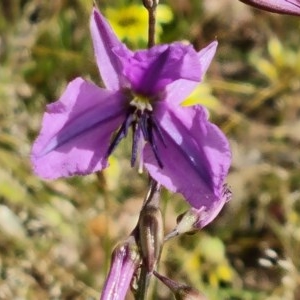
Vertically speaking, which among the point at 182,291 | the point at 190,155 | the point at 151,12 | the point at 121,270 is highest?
the point at 151,12

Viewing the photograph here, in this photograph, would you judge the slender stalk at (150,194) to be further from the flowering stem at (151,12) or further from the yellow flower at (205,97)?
the yellow flower at (205,97)

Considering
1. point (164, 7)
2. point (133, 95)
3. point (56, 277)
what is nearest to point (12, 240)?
point (56, 277)

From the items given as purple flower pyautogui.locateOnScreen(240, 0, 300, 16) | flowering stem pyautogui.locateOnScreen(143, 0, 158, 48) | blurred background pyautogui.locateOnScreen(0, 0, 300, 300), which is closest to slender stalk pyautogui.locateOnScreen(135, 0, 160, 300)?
flowering stem pyautogui.locateOnScreen(143, 0, 158, 48)

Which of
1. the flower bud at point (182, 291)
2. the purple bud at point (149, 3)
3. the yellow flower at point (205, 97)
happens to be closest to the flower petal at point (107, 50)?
the purple bud at point (149, 3)

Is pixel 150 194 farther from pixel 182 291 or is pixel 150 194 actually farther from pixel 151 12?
pixel 151 12

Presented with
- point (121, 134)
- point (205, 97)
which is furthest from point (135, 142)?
point (205, 97)

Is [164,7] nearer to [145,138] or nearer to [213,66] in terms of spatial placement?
[213,66]
